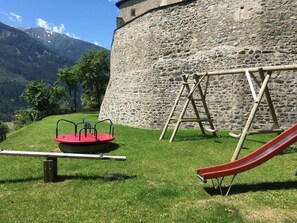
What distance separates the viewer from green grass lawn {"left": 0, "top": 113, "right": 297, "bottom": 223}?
493cm

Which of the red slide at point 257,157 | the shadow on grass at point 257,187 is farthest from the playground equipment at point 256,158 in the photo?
the shadow on grass at point 257,187

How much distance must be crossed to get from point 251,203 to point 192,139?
6968 millimetres

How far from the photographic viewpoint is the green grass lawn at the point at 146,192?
493 centimetres

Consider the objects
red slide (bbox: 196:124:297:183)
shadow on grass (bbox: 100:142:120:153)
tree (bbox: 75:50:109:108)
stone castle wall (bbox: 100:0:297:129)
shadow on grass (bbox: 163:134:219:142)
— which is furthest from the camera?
tree (bbox: 75:50:109:108)

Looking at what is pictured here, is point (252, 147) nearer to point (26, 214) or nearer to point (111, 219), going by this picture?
point (111, 219)

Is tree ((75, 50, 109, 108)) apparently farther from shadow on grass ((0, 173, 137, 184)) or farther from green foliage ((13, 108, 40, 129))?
shadow on grass ((0, 173, 137, 184))

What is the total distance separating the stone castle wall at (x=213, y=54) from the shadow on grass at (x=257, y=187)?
7.84m

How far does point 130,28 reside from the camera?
20.5 meters

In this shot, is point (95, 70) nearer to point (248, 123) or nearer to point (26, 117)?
point (26, 117)

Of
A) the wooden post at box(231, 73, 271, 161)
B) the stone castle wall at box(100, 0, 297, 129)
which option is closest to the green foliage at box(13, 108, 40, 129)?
the stone castle wall at box(100, 0, 297, 129)

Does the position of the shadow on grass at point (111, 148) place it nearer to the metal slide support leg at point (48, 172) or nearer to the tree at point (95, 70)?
the metal slide support leg at point (48, 172)

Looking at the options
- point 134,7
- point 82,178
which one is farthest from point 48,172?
point 134,7

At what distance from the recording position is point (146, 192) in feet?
19.6

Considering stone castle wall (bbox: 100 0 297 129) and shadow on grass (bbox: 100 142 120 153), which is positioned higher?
stone castle wall (bbox: 100 0 297 129)
